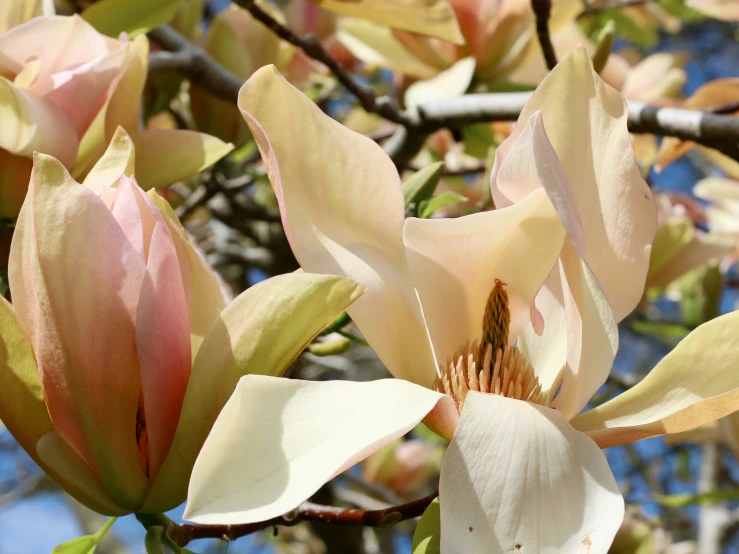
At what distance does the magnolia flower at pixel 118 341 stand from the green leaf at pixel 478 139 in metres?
0.74

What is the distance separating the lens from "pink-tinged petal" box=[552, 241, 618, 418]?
1.40 ft

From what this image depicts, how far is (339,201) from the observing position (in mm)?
483

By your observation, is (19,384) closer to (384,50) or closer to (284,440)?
(284,440)

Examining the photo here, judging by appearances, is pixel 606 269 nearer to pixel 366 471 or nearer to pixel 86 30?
pixel 86 30

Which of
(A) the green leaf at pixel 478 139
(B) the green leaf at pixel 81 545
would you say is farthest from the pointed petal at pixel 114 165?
(A) the green leaf at pixel 478 139

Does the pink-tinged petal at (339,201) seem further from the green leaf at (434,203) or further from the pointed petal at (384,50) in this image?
the pointed petal at (384,50)

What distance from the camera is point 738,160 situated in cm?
76

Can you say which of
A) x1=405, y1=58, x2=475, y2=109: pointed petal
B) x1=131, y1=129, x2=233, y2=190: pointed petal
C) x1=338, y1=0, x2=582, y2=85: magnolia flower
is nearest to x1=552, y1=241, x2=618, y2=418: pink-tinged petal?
x1=131, y1=129, x2=233, y2=190: pointed petal

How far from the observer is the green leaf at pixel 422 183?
0.70m

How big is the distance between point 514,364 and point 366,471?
1.60 m

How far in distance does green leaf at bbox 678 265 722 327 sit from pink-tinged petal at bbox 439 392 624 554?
3.25ft

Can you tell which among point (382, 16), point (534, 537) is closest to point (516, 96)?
point (382, 16)

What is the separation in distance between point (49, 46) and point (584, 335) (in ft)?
1.51

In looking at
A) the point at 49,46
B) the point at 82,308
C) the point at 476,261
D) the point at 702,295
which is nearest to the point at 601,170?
the point at 476,261
